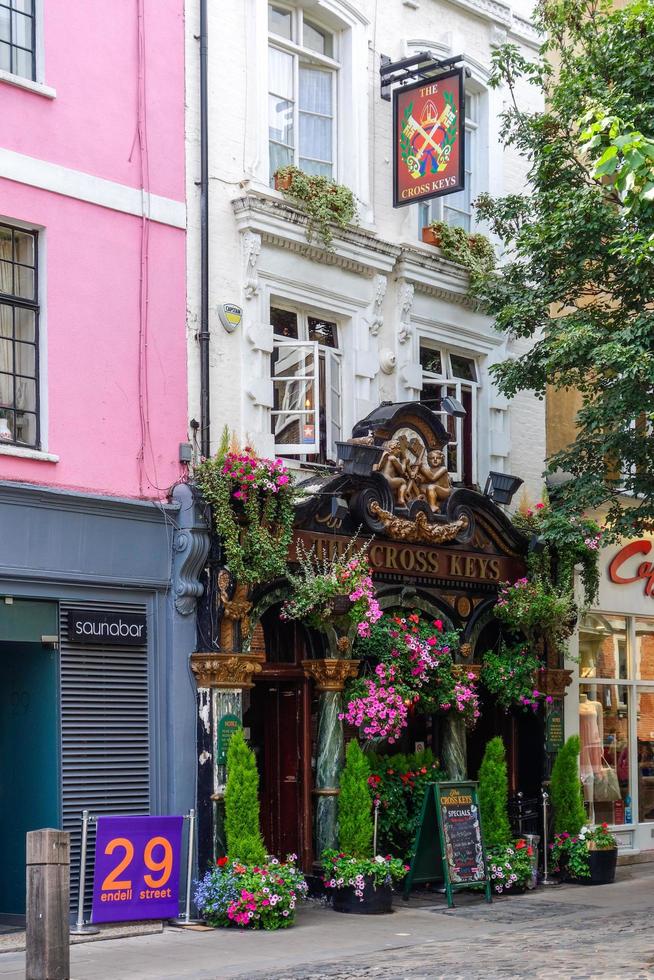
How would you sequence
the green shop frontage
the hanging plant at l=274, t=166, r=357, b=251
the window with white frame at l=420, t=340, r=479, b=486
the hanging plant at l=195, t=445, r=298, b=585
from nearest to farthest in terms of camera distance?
the hanging plant at l=195, t=445, r=298, b=585, the green shop frontage, the hanging plant at l=274, t=166, r=357, b=251, the window with white frame at l=420, t=340, r=479, b=486

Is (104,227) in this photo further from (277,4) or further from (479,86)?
(479,86)

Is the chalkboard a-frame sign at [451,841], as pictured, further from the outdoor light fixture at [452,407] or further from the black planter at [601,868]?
the outdoor light fixture at [452,407]

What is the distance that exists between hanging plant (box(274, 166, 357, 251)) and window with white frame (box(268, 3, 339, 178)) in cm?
30

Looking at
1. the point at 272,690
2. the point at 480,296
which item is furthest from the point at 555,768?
the point at 480,296

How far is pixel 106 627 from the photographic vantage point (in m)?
13.8

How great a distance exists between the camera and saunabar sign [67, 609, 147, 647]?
1355 centimetres

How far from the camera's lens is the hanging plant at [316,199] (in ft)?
52.6

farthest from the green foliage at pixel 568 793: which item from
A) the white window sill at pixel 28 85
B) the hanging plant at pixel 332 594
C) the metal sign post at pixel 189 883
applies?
the white window sill at pixel 28 85

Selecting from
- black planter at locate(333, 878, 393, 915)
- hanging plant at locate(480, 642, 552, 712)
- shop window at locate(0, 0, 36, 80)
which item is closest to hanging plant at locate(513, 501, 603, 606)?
hanging plant at locate(480, 642, 552, 712)

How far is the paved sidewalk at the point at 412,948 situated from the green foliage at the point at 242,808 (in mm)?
743

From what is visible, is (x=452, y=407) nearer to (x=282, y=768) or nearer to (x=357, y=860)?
(x=282, y=768)

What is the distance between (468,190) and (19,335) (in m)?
7.46

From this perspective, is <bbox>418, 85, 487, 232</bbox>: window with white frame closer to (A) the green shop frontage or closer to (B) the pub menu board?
(A) the green shop frontage

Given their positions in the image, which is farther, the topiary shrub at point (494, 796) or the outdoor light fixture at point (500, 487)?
the outdoor light fixture at point (500, 487)
